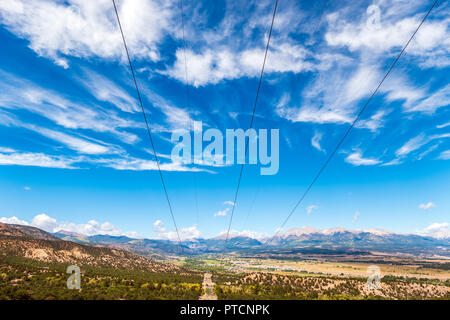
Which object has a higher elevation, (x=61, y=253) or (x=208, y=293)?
(x=208, y=293)

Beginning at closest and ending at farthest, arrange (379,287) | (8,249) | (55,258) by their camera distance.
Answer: (379,287) → (8,249) → (55,258)

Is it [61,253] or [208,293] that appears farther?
[61,253]

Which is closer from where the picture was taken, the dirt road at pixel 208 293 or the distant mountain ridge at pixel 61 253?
the dirt road at pixel 208 293

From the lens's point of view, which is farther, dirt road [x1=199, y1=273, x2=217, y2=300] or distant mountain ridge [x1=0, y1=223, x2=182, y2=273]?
distant mountain ridge [x1=0, y1=223, x2=182, y2=273]
